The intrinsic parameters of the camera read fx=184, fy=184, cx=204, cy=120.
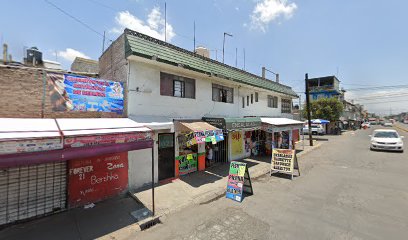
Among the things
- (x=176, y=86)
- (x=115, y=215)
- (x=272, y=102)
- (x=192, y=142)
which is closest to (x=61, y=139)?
(x=115, y=215)

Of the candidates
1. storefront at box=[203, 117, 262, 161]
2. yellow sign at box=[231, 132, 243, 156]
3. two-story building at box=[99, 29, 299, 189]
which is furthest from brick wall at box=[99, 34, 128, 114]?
yellow sign at box=[231, 132, 243, 156]

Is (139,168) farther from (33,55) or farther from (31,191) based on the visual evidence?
(33,55)

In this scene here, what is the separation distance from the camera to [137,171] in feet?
25.5

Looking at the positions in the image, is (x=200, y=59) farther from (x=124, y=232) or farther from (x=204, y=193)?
(x=124, y=232)

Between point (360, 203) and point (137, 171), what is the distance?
332 inches

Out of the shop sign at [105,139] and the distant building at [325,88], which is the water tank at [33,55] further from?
the distant building at [325,88]

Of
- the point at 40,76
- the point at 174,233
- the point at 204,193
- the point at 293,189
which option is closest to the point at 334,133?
the point at 293,189

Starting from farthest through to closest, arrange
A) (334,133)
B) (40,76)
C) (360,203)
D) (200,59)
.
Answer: (334,133)
(200,59)
(360,203)
(40,76)

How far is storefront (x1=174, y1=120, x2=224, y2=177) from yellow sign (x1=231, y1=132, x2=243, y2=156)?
216 centimetres

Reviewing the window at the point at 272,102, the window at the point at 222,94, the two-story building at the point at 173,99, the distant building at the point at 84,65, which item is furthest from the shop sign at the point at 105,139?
the window at the point at 272,102

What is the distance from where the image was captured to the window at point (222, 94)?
38.1ft

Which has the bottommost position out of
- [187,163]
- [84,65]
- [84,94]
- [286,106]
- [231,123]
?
[187,163]

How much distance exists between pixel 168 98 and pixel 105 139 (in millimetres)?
4241

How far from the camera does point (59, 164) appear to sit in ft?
20.1
